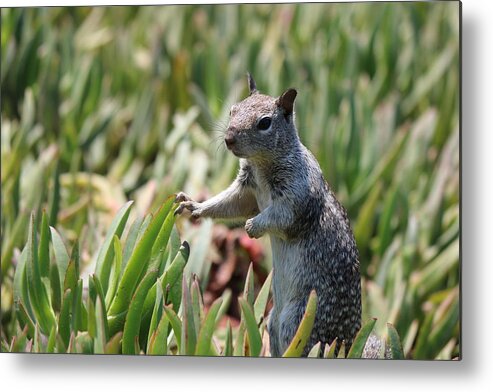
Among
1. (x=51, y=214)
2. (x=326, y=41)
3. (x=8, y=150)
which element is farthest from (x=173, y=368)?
(x=326, y=41)

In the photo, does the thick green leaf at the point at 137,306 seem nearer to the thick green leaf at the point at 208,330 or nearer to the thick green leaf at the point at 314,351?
the thick green leaf at the point at 208,330

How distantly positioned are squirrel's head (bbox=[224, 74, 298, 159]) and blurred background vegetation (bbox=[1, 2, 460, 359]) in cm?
47

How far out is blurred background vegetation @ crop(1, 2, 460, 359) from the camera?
324 cm

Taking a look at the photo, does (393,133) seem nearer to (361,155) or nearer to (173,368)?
(361,155)

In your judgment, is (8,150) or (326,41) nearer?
(8,150)

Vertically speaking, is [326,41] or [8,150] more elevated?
[326,41]

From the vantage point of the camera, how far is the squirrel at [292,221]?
8.69 ft

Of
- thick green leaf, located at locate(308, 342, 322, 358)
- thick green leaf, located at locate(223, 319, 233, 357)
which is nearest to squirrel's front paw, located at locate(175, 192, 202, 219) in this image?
thick green leaf, located at locate(223, 319, 233, 357)

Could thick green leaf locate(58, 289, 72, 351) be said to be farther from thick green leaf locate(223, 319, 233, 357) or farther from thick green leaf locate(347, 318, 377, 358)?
thick green leaf locate(347, 318, 377, 358)

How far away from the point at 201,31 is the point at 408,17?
647 millimetres

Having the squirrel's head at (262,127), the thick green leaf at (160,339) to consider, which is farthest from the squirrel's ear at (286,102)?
the thick green leaf at (160,339)

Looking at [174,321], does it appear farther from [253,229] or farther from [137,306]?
[253,229]

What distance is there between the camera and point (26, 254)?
2951 millimetres

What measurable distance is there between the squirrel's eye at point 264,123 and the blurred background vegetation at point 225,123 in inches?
19.1
